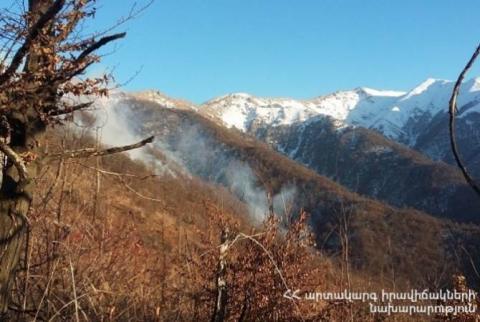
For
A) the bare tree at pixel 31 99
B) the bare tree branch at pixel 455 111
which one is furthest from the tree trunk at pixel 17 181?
the bare tree branch at pixel 455 111

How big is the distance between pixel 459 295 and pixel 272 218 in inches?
109

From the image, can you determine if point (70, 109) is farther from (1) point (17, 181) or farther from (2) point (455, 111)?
(2) point (455, 111)

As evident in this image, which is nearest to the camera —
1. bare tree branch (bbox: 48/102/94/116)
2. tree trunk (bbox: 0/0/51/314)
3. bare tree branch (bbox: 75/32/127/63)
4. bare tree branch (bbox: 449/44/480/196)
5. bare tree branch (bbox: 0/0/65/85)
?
bare tree branch (bbox: 449/44/480/196)

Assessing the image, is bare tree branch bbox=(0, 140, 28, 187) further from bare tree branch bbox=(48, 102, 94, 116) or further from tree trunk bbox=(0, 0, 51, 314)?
bare tree branch bbox=(48, 102, 94, 116)

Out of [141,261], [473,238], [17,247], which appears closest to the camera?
[17,247]

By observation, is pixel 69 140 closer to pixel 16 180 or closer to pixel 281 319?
pixel 16 180

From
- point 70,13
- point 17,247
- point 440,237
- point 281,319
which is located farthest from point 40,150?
point 440,237

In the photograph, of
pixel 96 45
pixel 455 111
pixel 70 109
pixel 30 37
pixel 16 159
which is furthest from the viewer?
pixel 70 109

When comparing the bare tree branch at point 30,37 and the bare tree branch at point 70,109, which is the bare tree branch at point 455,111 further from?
the bare tree branch at point 70,109

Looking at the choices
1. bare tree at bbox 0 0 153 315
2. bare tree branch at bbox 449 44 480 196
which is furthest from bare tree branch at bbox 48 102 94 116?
bare tree branch at bbox 449 44 480 196

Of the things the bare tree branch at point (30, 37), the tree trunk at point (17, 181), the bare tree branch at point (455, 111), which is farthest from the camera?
the tree trunk at point (17, 181)

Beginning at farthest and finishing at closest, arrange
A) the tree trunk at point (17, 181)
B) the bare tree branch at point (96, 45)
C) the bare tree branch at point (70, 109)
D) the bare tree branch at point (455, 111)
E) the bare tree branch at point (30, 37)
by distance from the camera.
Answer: the bare tree branch at point (70, 109) → the bare tree branch at point (96, 45) → the tree trunk at point (17, 181) → the bare tree branch at point (30, 37) → the bare tree branch at point (455, 111)

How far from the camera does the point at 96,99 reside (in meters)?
4.49

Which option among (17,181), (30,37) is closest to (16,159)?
(17,181)
